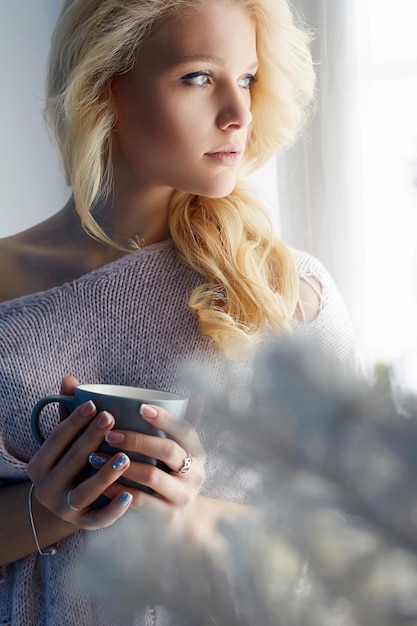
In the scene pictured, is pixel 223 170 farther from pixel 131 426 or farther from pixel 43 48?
pixel 43 48

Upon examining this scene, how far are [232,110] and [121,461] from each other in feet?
1.55

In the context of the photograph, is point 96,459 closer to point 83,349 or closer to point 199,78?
point 83,349

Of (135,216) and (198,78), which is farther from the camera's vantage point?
(135,216)

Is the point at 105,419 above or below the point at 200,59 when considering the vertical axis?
below

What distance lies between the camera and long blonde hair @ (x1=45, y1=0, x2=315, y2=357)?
90cm

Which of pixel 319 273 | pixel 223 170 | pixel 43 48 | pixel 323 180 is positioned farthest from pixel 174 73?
pixel 43 48

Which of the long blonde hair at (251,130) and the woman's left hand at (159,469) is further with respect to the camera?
the long blonde hair at (251,130)

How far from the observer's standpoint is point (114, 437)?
0.62m

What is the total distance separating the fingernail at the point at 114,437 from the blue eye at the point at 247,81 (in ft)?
1.71

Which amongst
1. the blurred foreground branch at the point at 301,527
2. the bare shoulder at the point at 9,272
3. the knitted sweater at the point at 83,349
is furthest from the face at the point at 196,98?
the blurred foreground branch at the point at 301,527

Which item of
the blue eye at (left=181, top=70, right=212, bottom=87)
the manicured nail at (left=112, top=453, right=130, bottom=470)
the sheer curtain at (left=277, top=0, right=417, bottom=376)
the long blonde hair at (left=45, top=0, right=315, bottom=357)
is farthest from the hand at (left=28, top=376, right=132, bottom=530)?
the sheer curtain at (left=277, top=0, right=417, bottom=376)

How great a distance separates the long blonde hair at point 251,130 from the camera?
2.96 ft

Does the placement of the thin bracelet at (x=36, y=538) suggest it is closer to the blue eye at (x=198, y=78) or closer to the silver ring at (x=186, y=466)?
the silver ring at (x=186, y=466)

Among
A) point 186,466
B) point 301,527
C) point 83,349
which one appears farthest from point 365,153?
point 301,527
